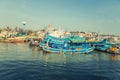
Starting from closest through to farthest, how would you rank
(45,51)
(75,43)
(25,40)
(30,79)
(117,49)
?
(30,79) < (45,51) < (117,49) < (75,43) < (25,40)

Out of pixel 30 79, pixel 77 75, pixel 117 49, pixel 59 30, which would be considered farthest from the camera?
pixel 59 30

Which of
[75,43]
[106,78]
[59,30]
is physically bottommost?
[106,78]

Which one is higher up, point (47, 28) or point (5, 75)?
point (47, 28)

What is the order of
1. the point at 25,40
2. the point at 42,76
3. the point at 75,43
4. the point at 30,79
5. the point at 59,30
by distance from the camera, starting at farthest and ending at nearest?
1. the point at 25,40
2. the point at 59,30
3. the point at 75,43
4. the point at 42,76
5. the point at 30,79

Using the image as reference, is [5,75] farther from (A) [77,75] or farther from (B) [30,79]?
(A) [77,75]

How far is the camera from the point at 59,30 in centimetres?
9750

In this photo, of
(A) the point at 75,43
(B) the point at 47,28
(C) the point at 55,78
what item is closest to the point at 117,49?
(A) the point at 75,43

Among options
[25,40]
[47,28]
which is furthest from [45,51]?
[25,40]

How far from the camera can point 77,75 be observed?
104ft

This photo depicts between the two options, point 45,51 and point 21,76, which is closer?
point 21,76

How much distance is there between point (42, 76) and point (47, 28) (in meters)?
74.6

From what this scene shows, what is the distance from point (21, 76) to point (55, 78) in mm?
5919

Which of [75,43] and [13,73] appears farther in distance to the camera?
[75,43]

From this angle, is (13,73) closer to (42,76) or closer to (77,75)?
(42,76)
